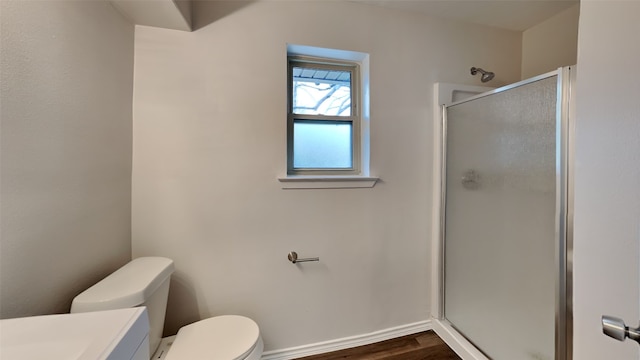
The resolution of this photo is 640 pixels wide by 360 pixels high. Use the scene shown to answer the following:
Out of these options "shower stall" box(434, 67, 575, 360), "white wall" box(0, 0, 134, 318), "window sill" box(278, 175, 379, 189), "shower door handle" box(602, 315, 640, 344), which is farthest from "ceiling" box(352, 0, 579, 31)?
"shower door handle" box(602, 315, 640, 344)

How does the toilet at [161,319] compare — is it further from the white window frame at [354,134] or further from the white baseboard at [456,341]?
the white baseboard at [456,341]

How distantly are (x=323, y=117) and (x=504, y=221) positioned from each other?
1196 mm

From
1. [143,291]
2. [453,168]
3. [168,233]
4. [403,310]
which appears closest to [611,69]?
[453,168]

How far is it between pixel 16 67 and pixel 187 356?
1.13m

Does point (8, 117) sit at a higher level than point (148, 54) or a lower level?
lower

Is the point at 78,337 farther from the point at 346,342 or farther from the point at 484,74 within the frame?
the point at 484,74

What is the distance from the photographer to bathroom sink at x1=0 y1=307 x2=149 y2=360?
470mm

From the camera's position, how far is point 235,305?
1.42 m

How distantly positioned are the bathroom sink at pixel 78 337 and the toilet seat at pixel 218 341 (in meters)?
0.52

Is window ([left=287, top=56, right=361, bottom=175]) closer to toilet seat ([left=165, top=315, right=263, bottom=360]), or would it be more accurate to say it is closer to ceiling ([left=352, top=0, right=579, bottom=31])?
ceiling ([left=352, top=0, right=579, bottom=31])

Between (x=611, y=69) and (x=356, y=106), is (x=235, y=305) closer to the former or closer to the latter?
(x=356, y=106)

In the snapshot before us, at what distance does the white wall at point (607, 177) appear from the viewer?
50 centimetres

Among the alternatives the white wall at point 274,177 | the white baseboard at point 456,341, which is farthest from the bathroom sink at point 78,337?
the white baseboard at point 456,341

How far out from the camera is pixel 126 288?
0.92 meters
